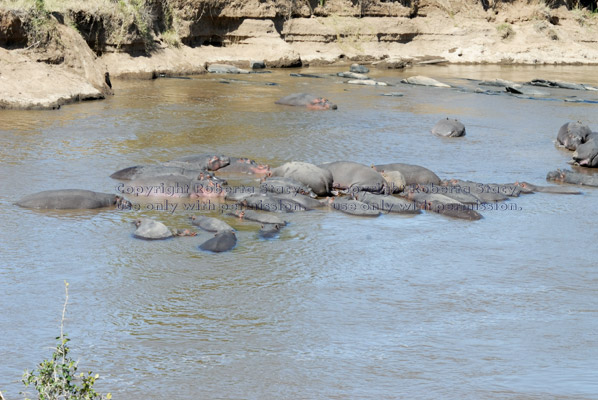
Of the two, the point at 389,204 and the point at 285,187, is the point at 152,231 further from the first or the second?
the point at 389,204

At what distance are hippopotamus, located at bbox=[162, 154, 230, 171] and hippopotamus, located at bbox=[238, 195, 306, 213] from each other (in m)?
2.05

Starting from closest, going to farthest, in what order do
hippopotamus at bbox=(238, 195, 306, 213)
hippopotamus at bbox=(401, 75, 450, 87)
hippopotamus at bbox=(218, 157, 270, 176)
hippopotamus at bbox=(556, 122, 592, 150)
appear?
hippopotamus at bbox=(238, 195, 306, 213) < hippopotamus at bbox=(218, 157, 270, 176) < hippopotamus at bbox=(556, 122, 592, 150) < hippopotamus at bbox=(401, 75, 450, 87)

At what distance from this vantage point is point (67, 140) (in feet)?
47.9

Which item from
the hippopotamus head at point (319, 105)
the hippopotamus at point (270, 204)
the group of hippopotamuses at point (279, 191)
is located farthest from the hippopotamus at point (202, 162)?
the hippopotamus head at point (319, 105)

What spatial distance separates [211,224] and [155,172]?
2.71 m

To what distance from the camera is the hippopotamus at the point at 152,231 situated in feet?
29.2

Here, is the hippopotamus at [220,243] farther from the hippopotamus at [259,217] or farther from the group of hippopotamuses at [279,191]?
the hippopotamus at [259,217]

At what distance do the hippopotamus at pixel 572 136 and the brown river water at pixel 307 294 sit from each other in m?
1.65

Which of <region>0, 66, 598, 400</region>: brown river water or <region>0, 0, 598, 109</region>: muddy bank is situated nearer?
<region>0, 66, 598, 400</region>: brown river water

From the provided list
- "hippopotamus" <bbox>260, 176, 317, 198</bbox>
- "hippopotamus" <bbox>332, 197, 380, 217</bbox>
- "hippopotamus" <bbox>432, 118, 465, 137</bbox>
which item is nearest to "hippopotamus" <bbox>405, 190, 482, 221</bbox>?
"hippopotamus" <bbox>332, 197, 380, 217</bbox>

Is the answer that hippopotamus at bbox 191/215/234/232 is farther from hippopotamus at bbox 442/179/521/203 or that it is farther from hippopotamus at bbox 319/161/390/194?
hippopotamus at bbox 442/179/521/203

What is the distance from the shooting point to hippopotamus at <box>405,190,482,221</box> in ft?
34.2

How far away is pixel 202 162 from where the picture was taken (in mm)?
12492

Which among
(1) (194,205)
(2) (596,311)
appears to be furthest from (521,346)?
(1) (194,205)
